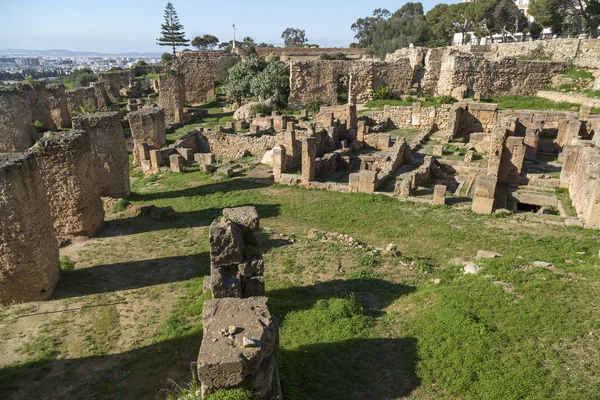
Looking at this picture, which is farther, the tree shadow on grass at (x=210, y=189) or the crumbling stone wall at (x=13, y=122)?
the crumbling stone wall at (x=13, y=122)

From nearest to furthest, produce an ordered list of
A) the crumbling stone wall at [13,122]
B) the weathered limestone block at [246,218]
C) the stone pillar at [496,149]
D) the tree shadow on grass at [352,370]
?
the tree shadow on grass at [352,370] → the weathered limestone block at [246,218] → the stone pillar at [496,149] → the crumbling stone wall at [13,122]

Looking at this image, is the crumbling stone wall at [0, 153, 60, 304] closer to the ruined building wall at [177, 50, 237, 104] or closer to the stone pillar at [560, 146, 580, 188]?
the stone pillar at [560, 146, 580, 188]

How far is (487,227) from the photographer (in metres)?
14.6

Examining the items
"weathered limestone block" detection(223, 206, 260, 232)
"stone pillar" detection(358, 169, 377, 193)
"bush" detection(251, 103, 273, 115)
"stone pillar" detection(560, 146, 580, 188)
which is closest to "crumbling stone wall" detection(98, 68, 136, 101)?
"bush" detection(251, 103, 273, 115)

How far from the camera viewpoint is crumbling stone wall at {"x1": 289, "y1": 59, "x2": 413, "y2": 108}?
36.6m

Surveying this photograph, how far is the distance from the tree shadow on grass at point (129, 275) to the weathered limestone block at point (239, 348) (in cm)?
564

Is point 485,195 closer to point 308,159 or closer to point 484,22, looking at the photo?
point 308,159

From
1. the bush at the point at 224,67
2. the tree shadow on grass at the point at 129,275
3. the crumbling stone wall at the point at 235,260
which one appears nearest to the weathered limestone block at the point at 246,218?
the crumbling stone wall at the point at 235,260

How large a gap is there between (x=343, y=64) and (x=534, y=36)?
40.7m

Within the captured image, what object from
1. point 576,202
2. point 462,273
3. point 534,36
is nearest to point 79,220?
point 462,273

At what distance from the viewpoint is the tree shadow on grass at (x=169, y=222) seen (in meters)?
15.7

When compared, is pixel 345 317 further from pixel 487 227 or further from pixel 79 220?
pixel 79 220

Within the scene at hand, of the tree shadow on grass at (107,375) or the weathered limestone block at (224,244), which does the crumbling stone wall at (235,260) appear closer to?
the weathered limestone block at (224,244)

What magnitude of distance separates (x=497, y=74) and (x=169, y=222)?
30149mm
